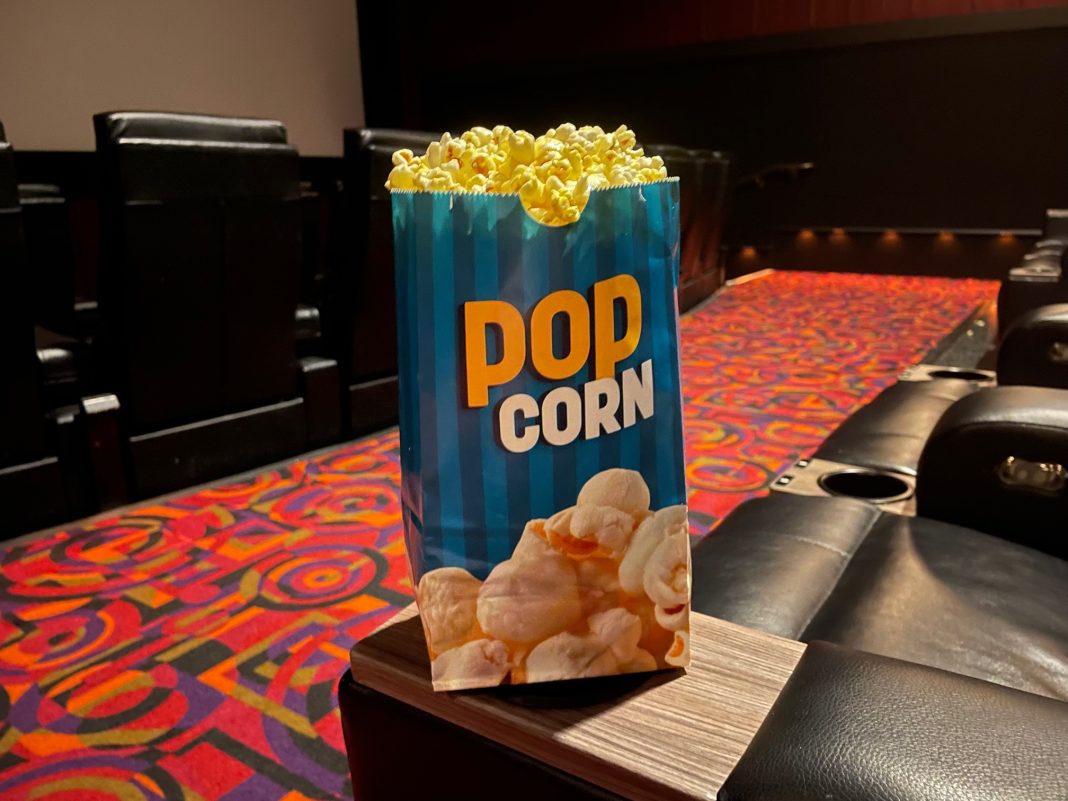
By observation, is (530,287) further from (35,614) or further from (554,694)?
(35,614)

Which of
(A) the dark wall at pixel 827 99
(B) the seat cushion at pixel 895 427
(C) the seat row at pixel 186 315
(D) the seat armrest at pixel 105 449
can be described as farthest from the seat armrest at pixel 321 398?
(A) the dark wall at pixel 827 99

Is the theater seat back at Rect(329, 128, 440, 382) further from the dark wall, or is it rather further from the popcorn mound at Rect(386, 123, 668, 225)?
the dark wall

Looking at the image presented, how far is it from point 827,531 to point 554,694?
595mm

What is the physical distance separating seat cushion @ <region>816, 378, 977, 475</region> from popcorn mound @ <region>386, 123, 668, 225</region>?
0.94 metres

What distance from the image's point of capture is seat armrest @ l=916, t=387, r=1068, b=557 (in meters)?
0.85

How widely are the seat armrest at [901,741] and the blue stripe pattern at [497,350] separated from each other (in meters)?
0.12

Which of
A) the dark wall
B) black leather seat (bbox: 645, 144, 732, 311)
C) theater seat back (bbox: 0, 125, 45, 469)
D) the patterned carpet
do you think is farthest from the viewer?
the dark wall

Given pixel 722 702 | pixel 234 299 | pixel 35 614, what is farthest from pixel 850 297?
pixel 722 702

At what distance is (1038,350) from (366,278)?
148cm

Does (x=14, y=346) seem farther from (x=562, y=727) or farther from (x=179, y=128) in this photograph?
(x=562, y=727)

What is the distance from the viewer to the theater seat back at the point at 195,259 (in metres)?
1.67

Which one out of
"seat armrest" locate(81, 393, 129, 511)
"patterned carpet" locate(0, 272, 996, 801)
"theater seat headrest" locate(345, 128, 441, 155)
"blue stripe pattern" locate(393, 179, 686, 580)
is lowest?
"patterned carpet" locate(0, 272, 996, 801)

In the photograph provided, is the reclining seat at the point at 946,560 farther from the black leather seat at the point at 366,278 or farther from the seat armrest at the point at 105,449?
the seat armrest at the point at 105,449

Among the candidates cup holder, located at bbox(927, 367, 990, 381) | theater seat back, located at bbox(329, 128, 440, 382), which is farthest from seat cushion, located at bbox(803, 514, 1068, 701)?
theater seat back, located at bbox(329, 128, 440, 382)
